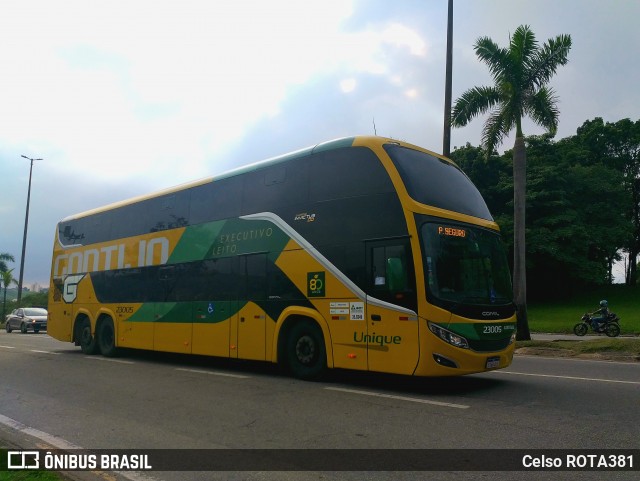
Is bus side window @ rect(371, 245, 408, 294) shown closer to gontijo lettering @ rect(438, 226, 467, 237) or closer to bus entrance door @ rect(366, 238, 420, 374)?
bus entrance door @ rect(366, 238, 420, 374)

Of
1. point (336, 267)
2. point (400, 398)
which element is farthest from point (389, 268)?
point (400, 398)

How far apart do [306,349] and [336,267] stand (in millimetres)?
1732

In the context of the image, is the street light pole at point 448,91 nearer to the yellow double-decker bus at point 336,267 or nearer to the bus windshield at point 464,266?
the yellow double-decker bus at point 336,267

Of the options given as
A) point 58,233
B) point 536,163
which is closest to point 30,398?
point 58,233

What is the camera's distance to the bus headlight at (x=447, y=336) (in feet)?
26.6

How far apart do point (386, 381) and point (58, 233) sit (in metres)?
13.3

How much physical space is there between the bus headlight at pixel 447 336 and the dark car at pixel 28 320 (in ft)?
100

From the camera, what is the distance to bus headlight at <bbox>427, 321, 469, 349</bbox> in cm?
812

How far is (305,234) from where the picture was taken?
10023mm

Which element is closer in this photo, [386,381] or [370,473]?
[370,473]

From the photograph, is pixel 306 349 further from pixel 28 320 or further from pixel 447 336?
pixel 28 320

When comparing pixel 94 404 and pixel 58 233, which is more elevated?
pixel 58 233

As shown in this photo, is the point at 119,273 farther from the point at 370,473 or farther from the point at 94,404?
the point at 370,473

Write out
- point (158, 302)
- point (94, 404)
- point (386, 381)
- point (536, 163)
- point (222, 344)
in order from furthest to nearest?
point (536, 163) → point (158, 302) → point (222, 344) → point (386, 381) → point (94, 404)
